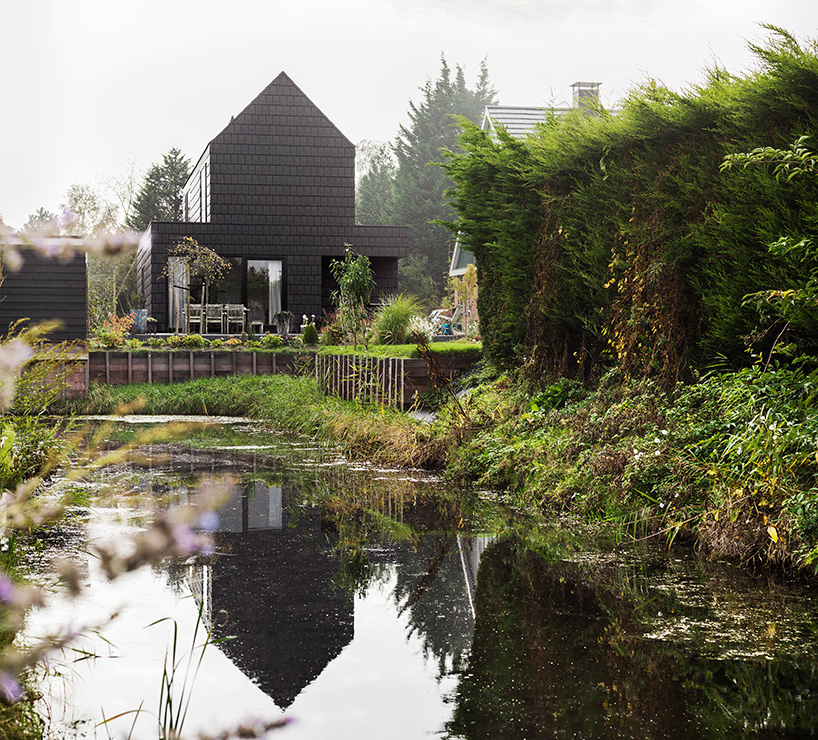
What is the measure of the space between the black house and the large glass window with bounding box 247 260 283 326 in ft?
0.10

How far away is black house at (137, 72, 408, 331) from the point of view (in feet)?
88.0

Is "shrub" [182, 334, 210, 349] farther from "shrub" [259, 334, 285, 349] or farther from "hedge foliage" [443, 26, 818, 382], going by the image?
"hedge foliage" [443, 26, 818, 382]

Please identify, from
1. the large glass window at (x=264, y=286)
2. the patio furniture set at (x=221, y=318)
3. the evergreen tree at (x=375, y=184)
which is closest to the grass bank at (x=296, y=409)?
the patio furniture set at (x=221, y=318)

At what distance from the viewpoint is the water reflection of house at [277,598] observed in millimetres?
3557

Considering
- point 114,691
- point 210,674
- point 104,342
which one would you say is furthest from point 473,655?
point 104,342

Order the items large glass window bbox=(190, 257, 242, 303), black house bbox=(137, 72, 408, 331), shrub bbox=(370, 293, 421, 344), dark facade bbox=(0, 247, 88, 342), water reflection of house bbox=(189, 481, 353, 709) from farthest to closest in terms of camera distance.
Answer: large glass window bbox=(190, 257, 242, 303) → black house bbox=(137, 72, 408, 331) → dark facade bbox=(0, 247, 88, 342) → shrub bbox=(370, 293, 421, 344) → water reflection of house bbox=(189, 481, 353, 709)

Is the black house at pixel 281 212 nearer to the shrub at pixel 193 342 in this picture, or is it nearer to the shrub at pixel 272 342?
the shrub at pixel 272 342

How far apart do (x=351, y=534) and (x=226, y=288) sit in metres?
22.1

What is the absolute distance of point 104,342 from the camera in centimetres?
1834

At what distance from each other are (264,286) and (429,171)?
85.9ft

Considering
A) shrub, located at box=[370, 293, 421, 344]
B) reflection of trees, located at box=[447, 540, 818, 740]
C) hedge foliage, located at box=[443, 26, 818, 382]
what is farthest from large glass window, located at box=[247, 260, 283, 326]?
reflection of trees, located at box=[447, 540, 818, 740]

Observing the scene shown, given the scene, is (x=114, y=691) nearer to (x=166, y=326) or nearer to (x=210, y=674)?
(x=210, y=674)

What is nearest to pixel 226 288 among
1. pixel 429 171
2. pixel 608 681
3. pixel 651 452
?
pixel 651 452

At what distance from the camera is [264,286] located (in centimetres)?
2727
